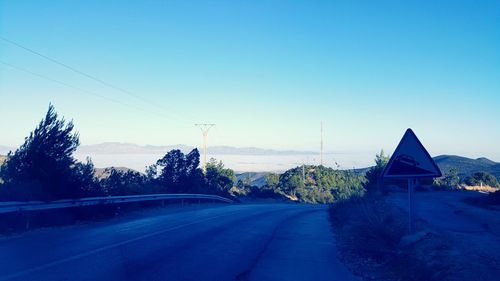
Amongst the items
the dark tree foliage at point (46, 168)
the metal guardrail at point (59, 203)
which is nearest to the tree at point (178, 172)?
the metal guardrail at point (59, 203)

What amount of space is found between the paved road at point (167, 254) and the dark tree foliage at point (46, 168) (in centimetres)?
206

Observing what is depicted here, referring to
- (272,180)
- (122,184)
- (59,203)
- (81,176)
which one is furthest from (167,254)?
(272,180)

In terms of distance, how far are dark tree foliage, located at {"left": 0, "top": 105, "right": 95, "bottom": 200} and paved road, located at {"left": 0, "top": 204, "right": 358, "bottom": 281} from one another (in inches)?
81.1

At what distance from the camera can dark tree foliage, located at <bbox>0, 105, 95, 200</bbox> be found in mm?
15305

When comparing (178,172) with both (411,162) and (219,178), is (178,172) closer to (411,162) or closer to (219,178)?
(219,178)

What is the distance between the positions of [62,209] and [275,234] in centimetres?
759

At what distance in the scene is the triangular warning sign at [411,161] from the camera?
35.9 feet

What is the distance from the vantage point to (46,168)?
1645cm

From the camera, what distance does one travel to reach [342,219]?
1914 centimetres

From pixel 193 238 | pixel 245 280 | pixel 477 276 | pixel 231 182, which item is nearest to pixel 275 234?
pixel 193 238

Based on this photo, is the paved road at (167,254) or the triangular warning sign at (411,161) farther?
the triangular warning sign at (411,161)

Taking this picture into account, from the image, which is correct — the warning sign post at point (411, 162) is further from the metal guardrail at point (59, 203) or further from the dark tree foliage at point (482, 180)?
the dark tree foliage at point (482, 180)

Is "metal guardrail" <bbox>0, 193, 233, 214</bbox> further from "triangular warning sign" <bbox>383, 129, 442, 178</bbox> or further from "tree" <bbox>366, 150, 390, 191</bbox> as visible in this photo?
"tree" <bbox>366, 150, 390, 191</bbox>

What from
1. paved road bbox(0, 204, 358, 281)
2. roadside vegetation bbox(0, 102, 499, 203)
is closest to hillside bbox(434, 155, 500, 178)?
roadside vegetation bbox(0, 102, 499, 203)
